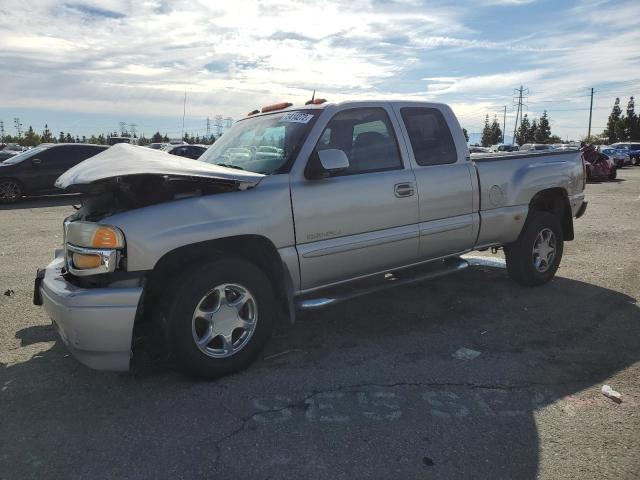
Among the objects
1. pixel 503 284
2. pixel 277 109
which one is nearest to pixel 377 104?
pixel 277 109

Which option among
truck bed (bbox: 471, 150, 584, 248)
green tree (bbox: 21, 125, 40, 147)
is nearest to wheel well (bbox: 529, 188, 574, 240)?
truck bed (bbox: 471, 150, 584, 248)

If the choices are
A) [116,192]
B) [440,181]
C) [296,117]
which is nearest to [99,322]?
[116,192]

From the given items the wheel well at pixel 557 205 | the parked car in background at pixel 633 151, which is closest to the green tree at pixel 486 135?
the parked car in background at pixel 633 151

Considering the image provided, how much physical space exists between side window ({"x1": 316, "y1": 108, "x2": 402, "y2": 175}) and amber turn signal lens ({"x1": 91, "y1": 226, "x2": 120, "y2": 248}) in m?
1.71

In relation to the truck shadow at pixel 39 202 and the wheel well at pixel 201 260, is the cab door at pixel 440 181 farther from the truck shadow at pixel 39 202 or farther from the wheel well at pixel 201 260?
the truck shadow at pixel 39 202

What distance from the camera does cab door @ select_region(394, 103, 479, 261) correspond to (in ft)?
15.6

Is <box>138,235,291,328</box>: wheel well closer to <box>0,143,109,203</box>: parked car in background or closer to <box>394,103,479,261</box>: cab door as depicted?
<box>394,103,479,261</box>: cab door

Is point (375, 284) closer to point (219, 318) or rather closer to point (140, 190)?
point (219, 318)

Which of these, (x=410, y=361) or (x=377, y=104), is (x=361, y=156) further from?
(x=410, y=361)

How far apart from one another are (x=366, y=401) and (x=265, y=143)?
2.26 meters

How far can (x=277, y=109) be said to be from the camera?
4.86 m

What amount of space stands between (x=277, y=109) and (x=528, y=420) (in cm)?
329

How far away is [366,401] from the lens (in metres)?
3.45

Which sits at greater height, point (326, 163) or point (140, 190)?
Result: point (326, 163)
